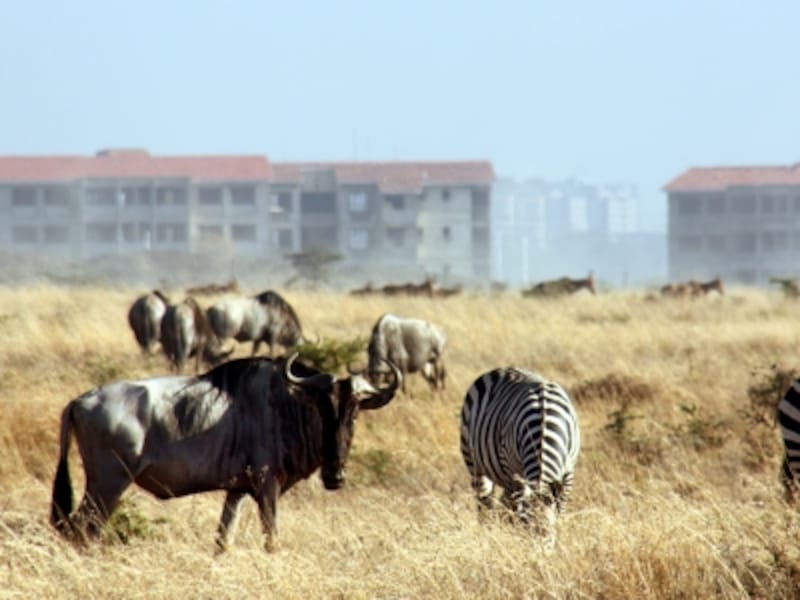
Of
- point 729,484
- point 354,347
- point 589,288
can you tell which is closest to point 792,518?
point 729,484

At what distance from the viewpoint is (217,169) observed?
94.2 m

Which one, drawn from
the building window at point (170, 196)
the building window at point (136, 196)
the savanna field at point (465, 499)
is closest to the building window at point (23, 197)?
the building window at point (136, 196)

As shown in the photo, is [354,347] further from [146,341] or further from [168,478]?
[168,478]

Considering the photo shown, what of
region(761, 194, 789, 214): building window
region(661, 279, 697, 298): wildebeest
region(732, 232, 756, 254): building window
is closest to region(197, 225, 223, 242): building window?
region(732, 232, 756, 254): building window

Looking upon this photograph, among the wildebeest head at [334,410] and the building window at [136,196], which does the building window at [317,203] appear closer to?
the building window at [136,196]

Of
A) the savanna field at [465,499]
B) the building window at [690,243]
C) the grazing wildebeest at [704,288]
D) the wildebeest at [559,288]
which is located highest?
the savanna field at [465,499]

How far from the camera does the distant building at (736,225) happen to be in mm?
98125

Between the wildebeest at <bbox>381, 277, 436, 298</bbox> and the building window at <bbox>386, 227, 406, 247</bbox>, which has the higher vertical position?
the wildebeest at <bbox>381, 277, 436, 298</bbox>

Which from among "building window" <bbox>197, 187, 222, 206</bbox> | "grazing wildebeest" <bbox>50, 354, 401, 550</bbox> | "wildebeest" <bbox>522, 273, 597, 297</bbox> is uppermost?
"building window" <bbox>197, 187, 222, 206</bbox>

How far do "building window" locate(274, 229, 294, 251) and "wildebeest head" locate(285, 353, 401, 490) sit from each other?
8776cm

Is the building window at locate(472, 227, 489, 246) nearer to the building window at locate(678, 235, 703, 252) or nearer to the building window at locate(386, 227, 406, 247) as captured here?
the building window at locate(386, 227, 406, 247)

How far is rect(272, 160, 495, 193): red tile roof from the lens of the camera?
314 feet

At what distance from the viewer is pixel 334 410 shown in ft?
29.9

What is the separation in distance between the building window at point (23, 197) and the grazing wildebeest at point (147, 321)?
71.8 m
